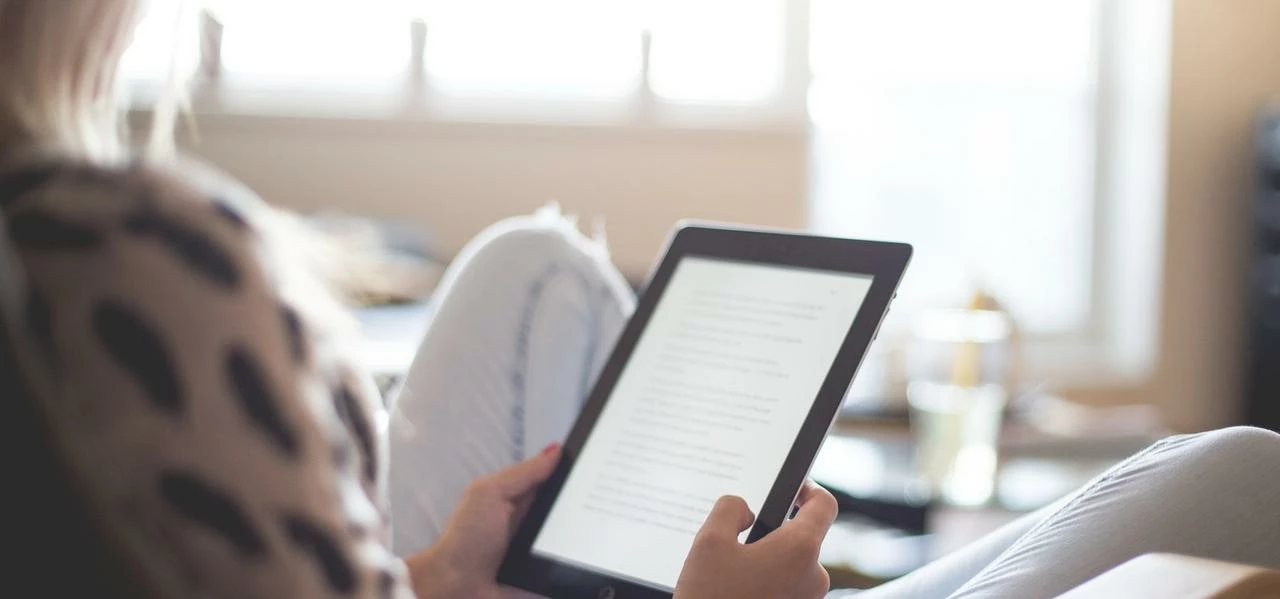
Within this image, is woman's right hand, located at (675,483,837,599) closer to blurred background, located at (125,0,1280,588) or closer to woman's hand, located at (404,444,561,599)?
woman's hand, located at (404,444,561,599)

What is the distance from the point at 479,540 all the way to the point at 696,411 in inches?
7.5

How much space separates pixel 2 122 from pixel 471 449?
2.22 feet

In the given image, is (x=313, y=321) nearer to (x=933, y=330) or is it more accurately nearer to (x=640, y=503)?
(x=640, y=503)

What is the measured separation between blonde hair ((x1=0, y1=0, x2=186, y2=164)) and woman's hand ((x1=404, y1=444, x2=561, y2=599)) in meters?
0.48

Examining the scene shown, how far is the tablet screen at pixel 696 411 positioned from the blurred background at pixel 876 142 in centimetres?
163

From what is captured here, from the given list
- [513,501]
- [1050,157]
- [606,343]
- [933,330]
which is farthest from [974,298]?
[1050,157]

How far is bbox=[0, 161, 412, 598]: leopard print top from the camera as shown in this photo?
1.49 feet

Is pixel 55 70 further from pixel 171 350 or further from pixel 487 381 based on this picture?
pixel 487 381

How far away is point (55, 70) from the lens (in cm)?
53

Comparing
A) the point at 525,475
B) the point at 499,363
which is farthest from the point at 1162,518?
the point at 499,363

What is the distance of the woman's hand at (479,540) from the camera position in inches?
37.5

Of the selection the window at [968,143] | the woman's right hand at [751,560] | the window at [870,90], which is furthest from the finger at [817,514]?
the window at [968,143]

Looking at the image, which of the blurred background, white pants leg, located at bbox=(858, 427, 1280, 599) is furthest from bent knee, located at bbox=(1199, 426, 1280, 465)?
the blurred background

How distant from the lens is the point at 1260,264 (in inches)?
153
